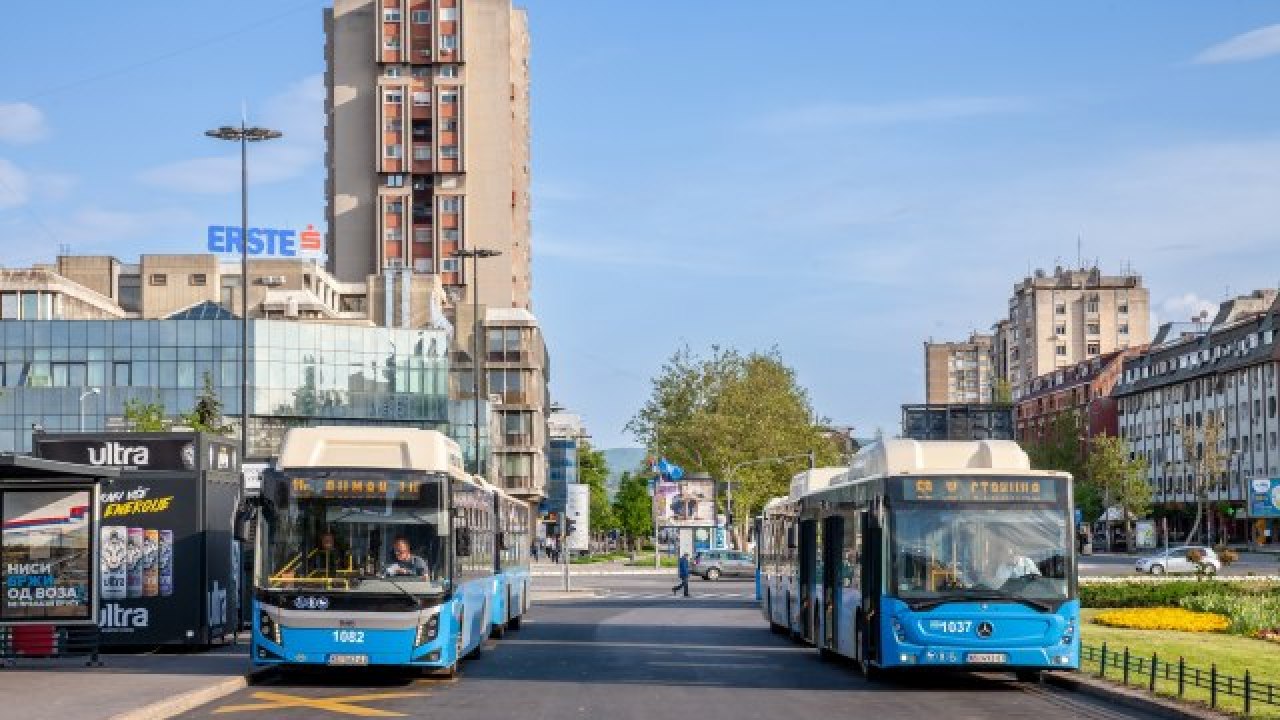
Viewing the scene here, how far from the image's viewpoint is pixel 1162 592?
41812 mm

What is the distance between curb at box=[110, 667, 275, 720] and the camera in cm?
1908

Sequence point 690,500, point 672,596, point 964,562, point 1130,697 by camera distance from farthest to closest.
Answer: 1. point 690,500
2. point 672,596
3. point 964,562
4. point 1130,697

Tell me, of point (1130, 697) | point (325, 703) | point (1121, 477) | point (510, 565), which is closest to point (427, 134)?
point (1121, 477)

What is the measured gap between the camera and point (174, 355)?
10888cm

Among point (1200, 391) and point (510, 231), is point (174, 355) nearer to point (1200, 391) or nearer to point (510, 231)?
point (510, 231)

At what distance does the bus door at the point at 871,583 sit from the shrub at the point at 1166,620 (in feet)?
36.4

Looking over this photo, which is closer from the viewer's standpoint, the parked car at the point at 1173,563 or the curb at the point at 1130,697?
the curb at the point at 1130,697

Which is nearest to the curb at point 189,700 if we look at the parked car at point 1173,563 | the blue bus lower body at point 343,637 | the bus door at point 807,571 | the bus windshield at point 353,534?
the blue bus lower body at point 343,637

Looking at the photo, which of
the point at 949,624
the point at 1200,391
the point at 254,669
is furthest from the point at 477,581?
the point at 1200,391

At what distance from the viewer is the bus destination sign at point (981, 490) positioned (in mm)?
24047

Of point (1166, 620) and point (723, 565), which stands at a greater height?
point (1166, 620)

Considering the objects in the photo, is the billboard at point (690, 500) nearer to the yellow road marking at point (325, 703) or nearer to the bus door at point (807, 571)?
the bus door at point (807, 571)

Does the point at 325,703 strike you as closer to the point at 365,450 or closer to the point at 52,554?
the point at 365,450

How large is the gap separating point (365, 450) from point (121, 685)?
4.29 metres
